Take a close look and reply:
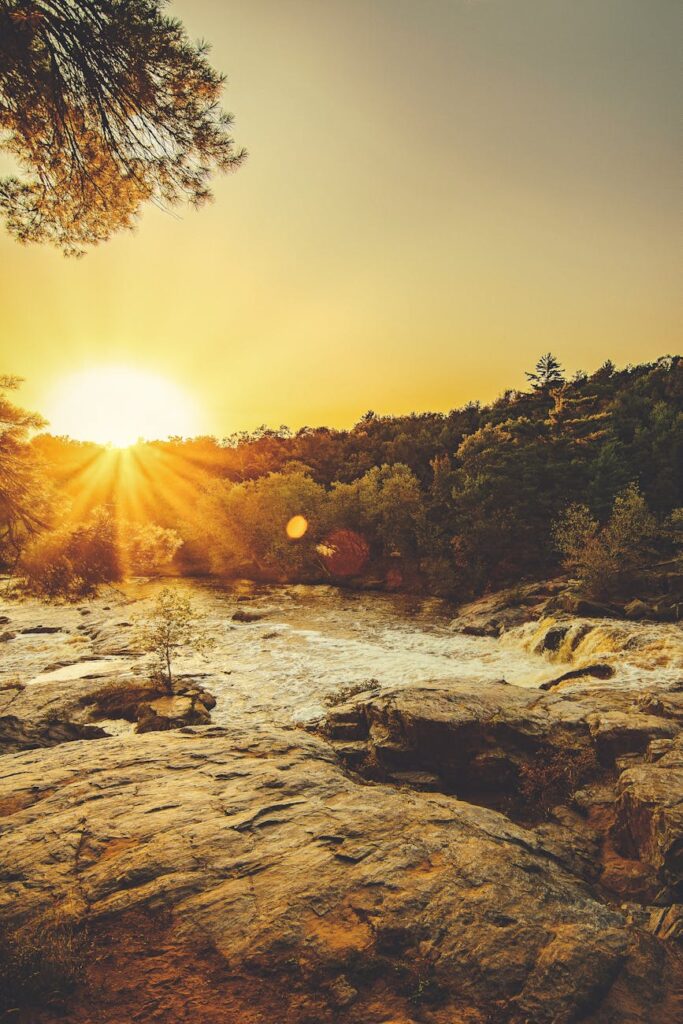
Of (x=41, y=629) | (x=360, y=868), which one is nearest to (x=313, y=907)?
(x=360, y=868)

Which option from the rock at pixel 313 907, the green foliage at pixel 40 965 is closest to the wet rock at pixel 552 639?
the rock at pixel 313 907

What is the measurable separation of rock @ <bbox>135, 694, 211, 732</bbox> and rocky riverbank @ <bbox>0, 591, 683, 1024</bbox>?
2.23 feet

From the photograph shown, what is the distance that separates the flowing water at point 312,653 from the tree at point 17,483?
3936 mm

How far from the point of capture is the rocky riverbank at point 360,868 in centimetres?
402

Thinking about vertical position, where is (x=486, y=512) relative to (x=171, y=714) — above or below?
above

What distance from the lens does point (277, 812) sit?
6703mm

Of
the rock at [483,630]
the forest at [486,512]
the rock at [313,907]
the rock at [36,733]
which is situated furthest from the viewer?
the forest at [486,512]

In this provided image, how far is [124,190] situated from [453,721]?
12810 mm

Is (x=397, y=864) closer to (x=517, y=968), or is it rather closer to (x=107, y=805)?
(x=517, y=968)

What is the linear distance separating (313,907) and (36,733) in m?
10.4

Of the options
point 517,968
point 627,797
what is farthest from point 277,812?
point 627,797

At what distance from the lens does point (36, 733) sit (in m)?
11.5

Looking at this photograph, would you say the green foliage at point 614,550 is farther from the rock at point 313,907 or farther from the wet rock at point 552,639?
the rock at point 313,907

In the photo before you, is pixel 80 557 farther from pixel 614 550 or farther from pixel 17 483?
pixel 614 550
